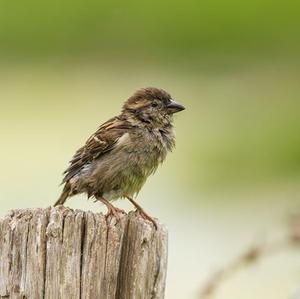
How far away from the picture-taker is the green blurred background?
10.4 meters

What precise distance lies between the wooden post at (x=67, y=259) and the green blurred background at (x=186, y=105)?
3.90m

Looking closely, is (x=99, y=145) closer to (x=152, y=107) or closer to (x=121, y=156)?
(x=121, y=156)

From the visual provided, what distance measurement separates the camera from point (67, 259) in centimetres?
431

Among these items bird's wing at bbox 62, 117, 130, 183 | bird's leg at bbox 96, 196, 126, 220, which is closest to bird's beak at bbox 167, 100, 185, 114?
bird's wing at bbox 62, 117, 130, 183

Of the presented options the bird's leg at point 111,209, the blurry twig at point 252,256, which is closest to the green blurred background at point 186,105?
the blurry twig at point 252,256

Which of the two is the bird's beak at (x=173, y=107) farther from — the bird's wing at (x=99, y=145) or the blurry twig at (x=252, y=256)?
the blurry twig at (x=252, y=256)

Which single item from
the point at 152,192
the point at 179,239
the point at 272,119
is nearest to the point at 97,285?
the point at 179,239

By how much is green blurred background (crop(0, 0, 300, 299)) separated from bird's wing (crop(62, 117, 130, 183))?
2.51 metres

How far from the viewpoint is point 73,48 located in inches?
659

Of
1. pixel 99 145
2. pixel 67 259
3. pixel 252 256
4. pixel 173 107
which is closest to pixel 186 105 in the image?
pixel 252 256

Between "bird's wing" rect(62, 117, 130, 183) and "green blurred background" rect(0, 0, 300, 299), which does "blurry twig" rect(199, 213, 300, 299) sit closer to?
"bird's wing" rect(62, 117, 130, 183)

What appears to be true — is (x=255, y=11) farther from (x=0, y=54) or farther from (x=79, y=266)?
(x=79, y=266)

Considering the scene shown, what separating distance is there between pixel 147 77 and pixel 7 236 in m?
11.4

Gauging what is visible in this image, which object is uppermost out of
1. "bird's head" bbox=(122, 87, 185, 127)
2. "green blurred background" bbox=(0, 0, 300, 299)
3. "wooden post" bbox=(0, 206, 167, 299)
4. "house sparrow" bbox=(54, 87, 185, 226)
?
"green blurred background" bbox=(0, 0, 300, 299)
